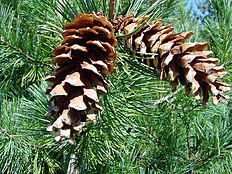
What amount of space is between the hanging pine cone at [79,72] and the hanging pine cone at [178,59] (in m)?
0.04

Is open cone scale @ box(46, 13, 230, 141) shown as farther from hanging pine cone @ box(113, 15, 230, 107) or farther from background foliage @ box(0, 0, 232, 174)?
background foliage @ box(0, 0, 232, 174)

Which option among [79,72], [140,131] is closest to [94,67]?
[79,72]

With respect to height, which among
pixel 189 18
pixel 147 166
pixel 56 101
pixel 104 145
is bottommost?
pixel 147 166

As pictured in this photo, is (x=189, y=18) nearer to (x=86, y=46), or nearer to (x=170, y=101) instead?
(x=170, y=101)

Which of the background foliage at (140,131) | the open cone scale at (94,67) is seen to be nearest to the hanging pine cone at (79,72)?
the open cone scale at (94,67)

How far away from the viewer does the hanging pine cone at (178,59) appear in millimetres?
400

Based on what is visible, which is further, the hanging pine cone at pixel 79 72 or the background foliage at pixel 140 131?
the background foliage at pixel 140 131

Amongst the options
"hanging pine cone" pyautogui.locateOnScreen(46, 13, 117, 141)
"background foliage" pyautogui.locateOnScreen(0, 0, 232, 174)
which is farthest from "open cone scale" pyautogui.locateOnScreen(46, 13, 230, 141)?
"background foliage" pyautogui.locateOnScreen(0, 0, 232, 174)

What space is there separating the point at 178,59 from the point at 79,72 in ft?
0.39

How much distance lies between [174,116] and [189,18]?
15.7 inches

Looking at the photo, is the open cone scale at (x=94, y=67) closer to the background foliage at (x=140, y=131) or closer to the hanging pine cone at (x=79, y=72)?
the hanging pine cone at (x=79, y=72)

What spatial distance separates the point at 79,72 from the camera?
40 cm

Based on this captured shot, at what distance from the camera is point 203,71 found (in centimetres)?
40

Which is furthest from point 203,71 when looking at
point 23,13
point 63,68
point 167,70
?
point 23,13
